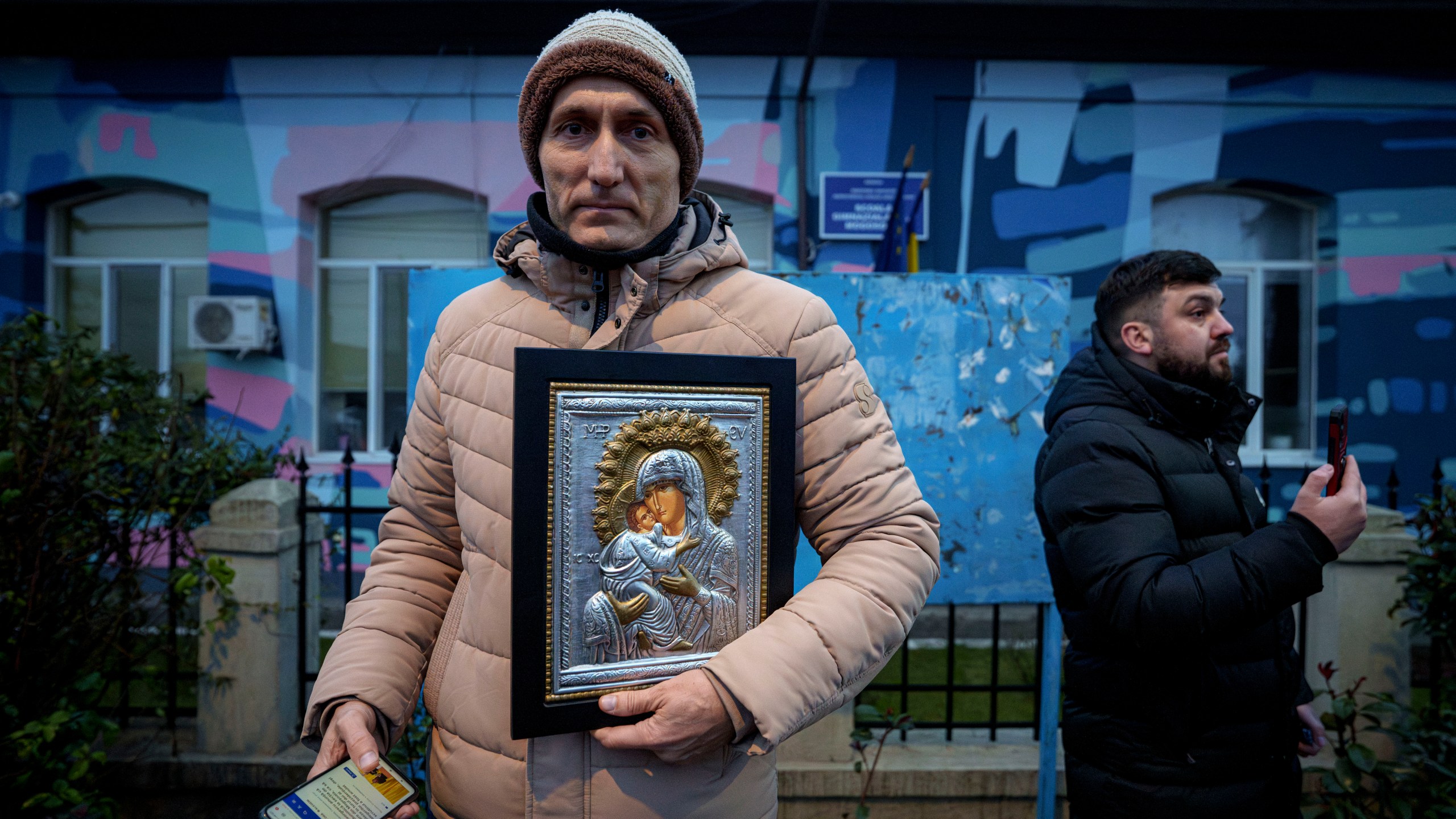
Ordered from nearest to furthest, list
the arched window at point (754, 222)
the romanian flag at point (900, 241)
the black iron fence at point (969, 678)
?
1. the black iron fence at point (969, 678)
2. the romanian flag at point (900, 241)
3. the arched window at point (754, 222)

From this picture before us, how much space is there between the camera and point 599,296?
4.07 feet

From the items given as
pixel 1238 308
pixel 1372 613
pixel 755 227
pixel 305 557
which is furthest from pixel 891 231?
pixel 1238 308

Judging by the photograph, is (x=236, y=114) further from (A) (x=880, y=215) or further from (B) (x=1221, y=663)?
(B) (x=1221, y=663)

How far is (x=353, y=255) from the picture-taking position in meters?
6.68

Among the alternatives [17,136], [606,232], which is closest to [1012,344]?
[606,232]

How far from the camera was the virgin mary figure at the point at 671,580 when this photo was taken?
1093mm

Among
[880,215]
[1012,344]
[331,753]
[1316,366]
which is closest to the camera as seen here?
[331,753]

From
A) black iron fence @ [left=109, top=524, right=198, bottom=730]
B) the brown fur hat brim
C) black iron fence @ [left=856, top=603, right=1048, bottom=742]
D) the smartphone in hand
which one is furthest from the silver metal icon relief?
black iron fence @ [left=109, top=524, right=198, bottom=730]

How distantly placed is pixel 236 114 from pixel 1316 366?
30.7 feet

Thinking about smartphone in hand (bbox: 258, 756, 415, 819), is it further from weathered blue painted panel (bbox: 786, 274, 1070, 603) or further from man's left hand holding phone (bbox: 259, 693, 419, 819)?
weathered blue painted panel (bbox: 786, 274, 1070, 603)

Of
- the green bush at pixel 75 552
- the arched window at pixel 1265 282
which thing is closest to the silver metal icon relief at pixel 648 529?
the green bush at pixel 75 552

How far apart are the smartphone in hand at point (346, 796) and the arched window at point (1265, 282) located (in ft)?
23.7

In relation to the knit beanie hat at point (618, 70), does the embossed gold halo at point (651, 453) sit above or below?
below

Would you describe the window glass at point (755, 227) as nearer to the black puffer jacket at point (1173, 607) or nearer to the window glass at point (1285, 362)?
the window glass at point (1285, 362)
